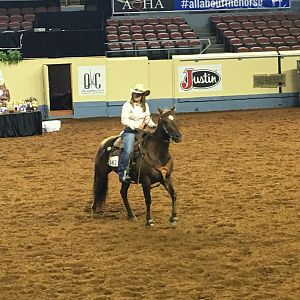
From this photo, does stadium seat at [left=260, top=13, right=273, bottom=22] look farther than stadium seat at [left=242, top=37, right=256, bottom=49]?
Yes

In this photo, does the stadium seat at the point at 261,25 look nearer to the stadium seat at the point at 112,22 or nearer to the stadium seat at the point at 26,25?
the stadium seat at the point at 112,22

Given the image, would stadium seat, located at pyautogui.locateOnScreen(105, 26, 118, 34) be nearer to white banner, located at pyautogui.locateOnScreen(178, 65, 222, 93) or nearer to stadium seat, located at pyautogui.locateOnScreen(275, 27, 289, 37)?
white banner, located at pyautogui.locateOnScreen(178, 65, 222, 93)

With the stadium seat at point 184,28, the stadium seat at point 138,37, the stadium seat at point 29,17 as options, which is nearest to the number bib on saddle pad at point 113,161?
the stadium seat at point 138,37

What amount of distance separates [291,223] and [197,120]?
13.3 m

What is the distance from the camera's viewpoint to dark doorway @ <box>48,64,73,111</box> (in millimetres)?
26297

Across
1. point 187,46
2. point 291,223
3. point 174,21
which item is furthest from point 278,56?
point 291,223

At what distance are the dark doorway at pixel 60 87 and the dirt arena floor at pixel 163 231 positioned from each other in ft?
26.9

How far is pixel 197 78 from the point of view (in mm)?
25844

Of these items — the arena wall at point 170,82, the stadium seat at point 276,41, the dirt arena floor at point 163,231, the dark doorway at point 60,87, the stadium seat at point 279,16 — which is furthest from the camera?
the stadium seat at point 279,16

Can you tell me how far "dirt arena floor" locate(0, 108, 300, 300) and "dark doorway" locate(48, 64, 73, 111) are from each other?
819cm

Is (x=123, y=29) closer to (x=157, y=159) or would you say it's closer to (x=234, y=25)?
(x=234, y=25)

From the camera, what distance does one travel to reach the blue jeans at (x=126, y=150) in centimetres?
1040

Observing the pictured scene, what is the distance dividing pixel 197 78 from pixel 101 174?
15.2 meters

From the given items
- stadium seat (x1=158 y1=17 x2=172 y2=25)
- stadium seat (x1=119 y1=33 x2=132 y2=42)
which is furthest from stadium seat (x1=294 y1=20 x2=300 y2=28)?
stadium seat (x1=119 y1=33 x2=132 y2=42)
